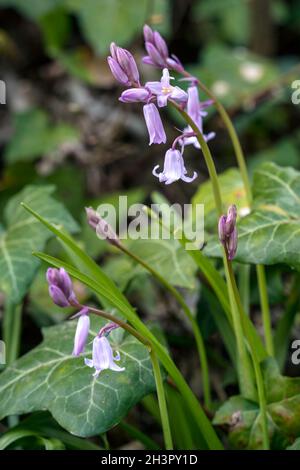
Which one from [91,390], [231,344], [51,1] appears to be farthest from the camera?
[51,1]

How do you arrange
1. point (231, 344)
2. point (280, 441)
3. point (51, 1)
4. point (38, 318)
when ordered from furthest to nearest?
point (51, 1) < point (38, 318) < point (231, 344) < point (280, 441)

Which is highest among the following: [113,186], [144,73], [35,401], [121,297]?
[144,73]

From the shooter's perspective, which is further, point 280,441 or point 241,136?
point 241,136

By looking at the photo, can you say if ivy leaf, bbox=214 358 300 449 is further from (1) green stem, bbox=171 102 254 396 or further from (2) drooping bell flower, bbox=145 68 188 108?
(2) drooping bell flower, bbox=145 68 188 108

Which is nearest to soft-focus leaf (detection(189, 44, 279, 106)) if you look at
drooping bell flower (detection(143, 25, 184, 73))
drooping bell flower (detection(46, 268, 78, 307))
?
drooping bell flower (detection(143, 25, 184, 73))

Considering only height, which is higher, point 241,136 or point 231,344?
point 241,136

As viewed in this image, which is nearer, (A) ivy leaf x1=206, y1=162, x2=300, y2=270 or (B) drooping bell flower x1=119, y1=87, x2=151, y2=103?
(B) drooping bell flower x1=119, y1=87, x2=151, y2=103

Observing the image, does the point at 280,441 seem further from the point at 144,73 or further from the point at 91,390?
the point at 144,73

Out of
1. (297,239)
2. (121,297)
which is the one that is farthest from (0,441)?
(297,239)
